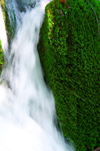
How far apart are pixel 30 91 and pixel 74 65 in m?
0.96

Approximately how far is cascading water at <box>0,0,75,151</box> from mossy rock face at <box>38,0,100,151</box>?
17cm

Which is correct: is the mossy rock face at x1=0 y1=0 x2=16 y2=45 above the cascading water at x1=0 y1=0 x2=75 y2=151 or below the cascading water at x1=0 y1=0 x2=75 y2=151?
above

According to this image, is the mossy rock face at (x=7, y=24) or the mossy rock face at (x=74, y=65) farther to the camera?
the mossy rock face at (x=7, y=24)

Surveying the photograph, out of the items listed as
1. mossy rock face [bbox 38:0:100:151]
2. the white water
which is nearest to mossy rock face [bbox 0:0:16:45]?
the white water

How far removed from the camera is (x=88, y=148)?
3.03 metres

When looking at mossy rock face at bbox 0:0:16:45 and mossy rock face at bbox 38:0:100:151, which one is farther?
mossy rock face at bbox 0:0:16:45

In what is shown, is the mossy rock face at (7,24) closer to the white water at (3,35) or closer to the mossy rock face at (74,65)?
the white water at (3,35)

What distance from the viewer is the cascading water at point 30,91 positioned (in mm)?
2713

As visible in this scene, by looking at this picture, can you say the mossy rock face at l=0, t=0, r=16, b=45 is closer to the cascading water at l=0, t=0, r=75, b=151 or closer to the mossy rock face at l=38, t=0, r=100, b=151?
the cascading water at l=0, t=0, r=75, b=151

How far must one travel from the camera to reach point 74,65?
278cm

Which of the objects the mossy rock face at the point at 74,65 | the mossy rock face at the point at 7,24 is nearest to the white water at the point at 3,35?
the mossy rock face at the point at 7,24

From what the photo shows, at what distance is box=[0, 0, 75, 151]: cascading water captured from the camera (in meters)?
2.71

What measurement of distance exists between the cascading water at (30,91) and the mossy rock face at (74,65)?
0.17m

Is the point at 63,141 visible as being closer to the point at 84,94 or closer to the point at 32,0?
the point at 84,94
